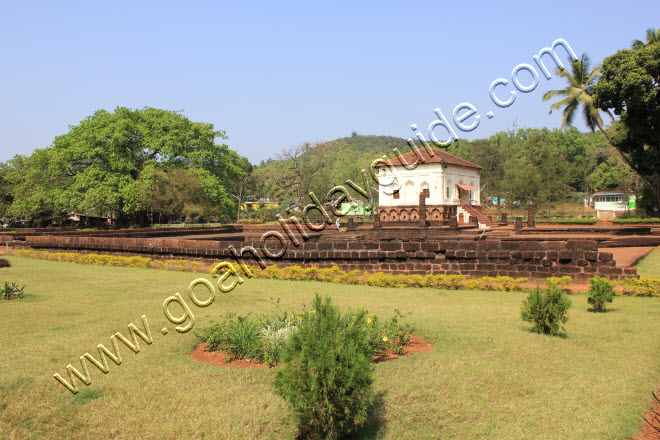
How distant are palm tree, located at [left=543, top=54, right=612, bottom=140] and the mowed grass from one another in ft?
76.8

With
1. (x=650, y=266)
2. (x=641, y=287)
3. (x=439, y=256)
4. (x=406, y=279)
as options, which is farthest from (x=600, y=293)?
(x=650, y=266)

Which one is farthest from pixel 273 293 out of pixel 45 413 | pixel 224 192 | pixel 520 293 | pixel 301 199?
pixel 301 199

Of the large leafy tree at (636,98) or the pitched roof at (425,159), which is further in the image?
the pitched roof at (425,159)

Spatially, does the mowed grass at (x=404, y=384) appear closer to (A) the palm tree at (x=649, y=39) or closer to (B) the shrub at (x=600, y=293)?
(B) the shrub at (x=600, y=293)

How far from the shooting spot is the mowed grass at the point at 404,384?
3236 mm

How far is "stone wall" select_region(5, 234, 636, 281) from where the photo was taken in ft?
28.2

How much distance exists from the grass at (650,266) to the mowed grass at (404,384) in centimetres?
380

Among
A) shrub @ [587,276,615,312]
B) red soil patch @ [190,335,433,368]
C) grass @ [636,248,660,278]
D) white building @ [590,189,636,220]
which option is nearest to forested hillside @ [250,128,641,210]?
white building @ [590,189,636,220]

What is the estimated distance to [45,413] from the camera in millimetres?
3408

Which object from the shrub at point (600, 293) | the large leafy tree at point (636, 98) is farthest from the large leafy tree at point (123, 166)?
the shrub at point (600, 293)

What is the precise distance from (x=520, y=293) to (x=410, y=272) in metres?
2.16

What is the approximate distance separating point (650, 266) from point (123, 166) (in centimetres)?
3062

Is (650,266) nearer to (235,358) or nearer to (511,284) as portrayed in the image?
(511,284)

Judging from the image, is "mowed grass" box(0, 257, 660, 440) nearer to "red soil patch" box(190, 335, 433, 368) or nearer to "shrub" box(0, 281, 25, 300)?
"red soil patch" box(190, 335, 433, 368)
